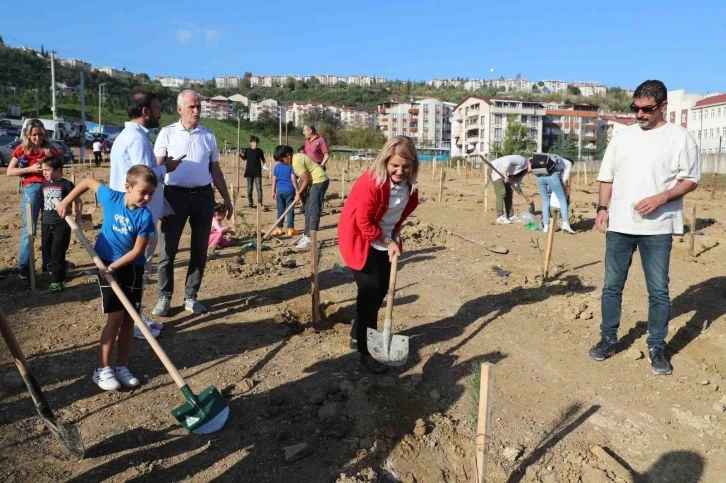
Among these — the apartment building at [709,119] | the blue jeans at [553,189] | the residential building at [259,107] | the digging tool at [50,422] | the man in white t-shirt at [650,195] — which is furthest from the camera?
the residential building at [259,107]

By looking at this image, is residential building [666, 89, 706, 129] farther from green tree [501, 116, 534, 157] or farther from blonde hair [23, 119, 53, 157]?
blonde hair [23, 119, 53, 157]

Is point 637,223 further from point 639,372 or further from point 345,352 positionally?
point 345,352

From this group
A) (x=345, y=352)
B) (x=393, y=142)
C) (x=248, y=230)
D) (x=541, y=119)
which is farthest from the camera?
(x=541, y=119)

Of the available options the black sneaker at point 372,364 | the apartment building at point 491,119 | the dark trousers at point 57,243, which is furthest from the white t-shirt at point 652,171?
the apartment building at point 491,119

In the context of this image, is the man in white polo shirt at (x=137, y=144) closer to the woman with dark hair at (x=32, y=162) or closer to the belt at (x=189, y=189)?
the belt at (x=189, y=189)

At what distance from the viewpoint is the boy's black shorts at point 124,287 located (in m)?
3.24

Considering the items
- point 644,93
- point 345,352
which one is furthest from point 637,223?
point 345,352

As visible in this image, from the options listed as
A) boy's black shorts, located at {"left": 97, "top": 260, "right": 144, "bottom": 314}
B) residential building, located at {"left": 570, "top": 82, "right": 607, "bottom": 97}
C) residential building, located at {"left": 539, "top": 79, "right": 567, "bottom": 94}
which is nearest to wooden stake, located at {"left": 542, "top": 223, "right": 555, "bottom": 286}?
boy's black shorts, located at {"left": 97, "top": 260, "right": 144, "bottom": 314}

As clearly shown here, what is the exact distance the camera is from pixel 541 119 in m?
73.7

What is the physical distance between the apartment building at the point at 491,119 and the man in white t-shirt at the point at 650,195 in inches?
2601

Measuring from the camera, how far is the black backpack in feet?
27.9

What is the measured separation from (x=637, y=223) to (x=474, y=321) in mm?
1616

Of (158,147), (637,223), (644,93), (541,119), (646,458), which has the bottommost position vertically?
(646,458)

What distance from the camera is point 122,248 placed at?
3.30 m
